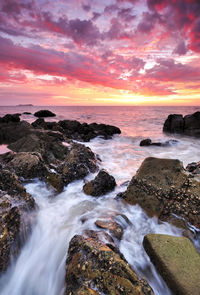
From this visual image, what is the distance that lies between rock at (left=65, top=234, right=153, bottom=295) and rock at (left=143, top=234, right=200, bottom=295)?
0.59 meters

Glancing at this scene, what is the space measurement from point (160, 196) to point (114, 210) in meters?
1.29

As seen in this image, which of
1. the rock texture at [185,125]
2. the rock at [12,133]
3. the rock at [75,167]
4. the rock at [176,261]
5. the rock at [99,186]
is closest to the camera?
the rock at [176,261]

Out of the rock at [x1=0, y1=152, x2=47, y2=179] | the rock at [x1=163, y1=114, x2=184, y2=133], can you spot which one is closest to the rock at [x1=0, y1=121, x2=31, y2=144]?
the rock at [x1=0, y1=152, x2=47, y2=179]

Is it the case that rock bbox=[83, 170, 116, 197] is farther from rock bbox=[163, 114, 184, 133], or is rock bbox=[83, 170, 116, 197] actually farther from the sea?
rock bbox=[163, 114, 184, 133]

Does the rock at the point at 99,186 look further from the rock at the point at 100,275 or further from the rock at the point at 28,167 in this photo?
the rock at the point at 100,275

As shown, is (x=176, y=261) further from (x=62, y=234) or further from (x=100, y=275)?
(x=62, y=234)

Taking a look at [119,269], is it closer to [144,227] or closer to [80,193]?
[144,227]

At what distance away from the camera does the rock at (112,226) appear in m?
3.35

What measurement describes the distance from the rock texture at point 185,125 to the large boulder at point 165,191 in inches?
650

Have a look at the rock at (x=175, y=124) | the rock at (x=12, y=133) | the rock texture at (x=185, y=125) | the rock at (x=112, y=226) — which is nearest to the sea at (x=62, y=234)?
the rock at (x=112, y=226)

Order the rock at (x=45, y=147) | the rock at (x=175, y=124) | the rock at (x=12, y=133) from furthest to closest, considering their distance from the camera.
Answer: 1. the rock at (x=175, y=124)
2. the rock at (x=12, y=133)
3. the rock at (x=45, y=147)

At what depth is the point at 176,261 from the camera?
8.20 ft

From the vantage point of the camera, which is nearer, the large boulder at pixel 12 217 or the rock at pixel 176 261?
the rock at pixel 176 261

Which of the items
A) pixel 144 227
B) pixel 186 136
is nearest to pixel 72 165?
pixel 144 227
